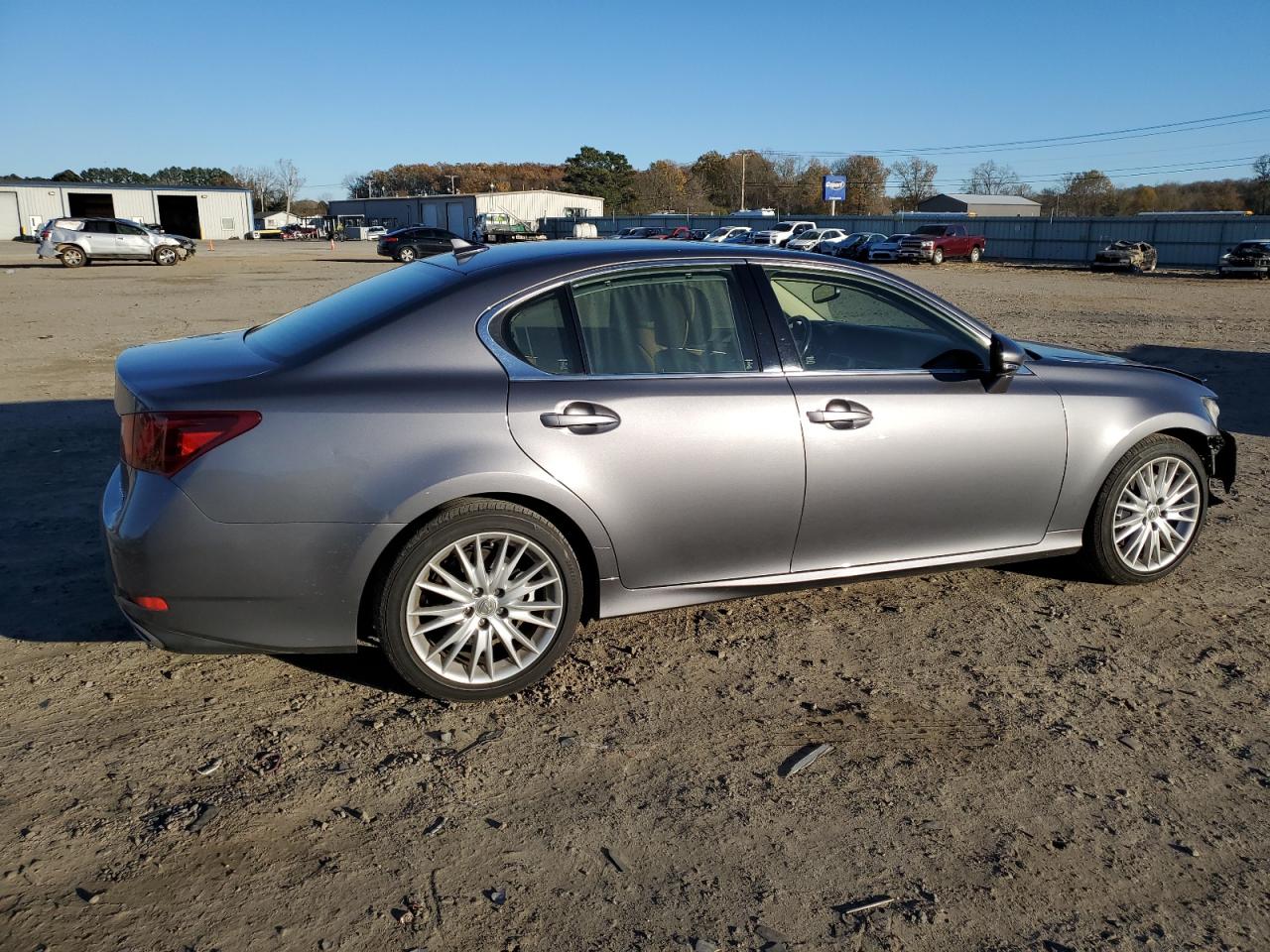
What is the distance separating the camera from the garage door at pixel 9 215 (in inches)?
2798

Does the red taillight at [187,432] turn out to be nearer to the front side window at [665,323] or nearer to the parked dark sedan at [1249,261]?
the front side window at [665,323]

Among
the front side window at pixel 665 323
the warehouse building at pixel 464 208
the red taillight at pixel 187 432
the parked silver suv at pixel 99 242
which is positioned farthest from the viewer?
the warehouse building at pixel 464 208

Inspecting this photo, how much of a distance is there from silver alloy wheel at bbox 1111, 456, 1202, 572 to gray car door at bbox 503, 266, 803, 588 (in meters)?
1.88

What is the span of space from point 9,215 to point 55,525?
79626 millimetres

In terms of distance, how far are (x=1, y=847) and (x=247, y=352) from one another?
1896 millimetres

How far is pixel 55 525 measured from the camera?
5.68 m

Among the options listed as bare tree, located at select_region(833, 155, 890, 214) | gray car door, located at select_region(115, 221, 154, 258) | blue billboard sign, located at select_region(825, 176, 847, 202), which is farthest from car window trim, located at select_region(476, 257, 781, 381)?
bare tree, located at select_region(833, 155, 890, 214)

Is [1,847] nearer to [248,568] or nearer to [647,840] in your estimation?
[248,568]

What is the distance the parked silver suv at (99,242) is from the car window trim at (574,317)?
37.5 m

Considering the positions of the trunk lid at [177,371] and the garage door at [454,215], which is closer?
the trunk lid at [177,371]

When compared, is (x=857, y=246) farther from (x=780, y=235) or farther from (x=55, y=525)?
(x=55, y=525)

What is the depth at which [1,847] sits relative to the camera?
2.92 m

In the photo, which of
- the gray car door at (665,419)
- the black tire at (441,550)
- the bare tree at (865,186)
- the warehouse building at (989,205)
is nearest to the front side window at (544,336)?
the gray car door at (665,419)

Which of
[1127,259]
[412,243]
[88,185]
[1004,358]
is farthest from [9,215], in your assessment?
[1004,358]
